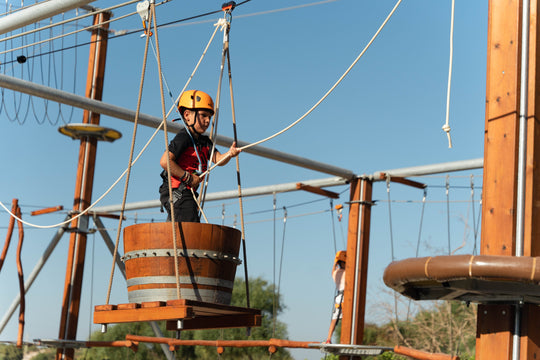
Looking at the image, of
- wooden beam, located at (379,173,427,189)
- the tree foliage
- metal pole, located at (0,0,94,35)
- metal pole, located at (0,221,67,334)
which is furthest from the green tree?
metal pole, located at (0,0,94,35)

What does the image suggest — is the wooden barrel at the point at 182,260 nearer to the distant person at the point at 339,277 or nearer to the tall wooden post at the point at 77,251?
the distant person at the point at 339,277

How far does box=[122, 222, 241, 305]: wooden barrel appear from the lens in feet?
14.8

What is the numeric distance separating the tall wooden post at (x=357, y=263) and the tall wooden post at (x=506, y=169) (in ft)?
22.2

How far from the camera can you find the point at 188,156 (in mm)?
5004

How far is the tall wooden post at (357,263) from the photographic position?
33.8ft

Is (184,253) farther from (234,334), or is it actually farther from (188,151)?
(234,334)

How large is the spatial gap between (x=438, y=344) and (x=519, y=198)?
1729 cm

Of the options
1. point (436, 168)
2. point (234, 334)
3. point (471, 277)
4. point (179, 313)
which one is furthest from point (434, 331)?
point (471, 277)

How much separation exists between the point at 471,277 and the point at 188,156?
2.35m

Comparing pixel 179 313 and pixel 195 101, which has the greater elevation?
pixel 195 101

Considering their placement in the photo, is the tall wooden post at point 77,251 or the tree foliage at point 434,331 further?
the tree foliage at point 434,331

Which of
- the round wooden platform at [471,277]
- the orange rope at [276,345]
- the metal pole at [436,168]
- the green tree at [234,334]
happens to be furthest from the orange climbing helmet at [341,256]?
the green tree at [234,334]

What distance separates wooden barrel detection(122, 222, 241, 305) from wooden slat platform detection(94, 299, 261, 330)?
152mm

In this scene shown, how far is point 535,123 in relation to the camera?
362cm
